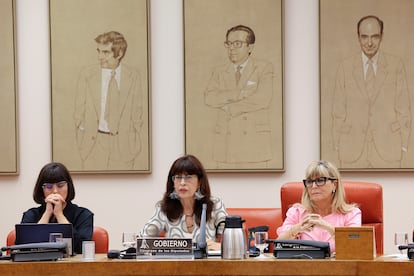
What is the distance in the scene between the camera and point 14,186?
19.2ft

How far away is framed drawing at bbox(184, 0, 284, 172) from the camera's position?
5625 millimetres

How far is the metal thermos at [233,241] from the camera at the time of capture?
3623 millimetres

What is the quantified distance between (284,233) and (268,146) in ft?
4.78

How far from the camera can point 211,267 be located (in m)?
3.51

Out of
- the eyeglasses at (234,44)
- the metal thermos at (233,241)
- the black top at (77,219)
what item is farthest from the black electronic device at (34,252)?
the eyeglasses at (234,44)

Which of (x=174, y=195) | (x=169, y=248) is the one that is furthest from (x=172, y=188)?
(x=169, y=248)

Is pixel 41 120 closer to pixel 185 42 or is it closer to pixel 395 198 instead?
pixel 185 42

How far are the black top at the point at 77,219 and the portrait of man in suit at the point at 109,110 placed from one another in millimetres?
1073

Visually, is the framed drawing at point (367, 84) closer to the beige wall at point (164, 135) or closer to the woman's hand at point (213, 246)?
the beige wall at point (164, 135)

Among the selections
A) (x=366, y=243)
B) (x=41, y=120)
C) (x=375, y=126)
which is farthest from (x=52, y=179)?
(x=375, y=126)

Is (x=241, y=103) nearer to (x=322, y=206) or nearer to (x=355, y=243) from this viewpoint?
(x=322, y=206)

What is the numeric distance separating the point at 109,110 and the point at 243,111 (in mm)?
1046

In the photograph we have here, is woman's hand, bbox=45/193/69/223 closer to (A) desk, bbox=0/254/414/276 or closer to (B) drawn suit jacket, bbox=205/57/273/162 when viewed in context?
(A) desk, bbox=0/254/414/276

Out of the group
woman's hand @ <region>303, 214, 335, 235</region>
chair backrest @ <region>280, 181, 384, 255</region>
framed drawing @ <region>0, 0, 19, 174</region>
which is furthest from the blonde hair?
framed drawing @ <region>0, 0, 19, 174</region>
